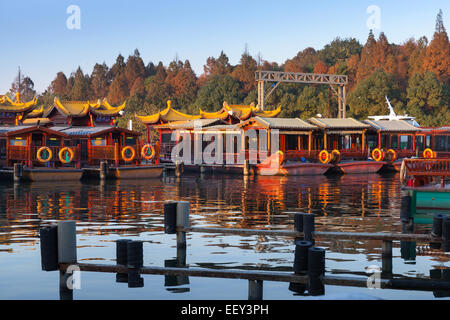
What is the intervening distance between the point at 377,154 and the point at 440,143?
24.1 ft

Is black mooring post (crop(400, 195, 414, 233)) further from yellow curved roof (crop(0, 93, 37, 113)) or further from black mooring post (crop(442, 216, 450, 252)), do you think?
yellow curved roof (crop(0, 93, 37, 113))

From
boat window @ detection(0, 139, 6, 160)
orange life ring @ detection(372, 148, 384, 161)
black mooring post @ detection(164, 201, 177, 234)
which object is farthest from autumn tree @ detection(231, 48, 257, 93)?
black mooring post @ detection(164, 201, 177, 234)

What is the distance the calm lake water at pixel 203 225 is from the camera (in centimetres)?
1132

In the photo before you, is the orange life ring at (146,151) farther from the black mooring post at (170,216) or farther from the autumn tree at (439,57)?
the autumn tree at (439,57)

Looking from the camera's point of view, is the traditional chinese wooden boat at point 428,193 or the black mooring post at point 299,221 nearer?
the black mooring post at point 299,221

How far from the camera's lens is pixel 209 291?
1107 cm

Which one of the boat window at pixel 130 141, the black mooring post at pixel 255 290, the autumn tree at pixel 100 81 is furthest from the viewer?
the autumn tree at pixel 100 81

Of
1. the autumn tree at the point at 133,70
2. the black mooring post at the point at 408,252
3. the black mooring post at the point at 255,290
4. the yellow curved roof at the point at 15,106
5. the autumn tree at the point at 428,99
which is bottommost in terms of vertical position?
the black mooring post at the point at 408,252

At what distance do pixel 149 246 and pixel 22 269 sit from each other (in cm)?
350

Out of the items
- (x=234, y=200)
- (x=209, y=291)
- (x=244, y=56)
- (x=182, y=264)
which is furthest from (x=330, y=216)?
(x=244, y=56)

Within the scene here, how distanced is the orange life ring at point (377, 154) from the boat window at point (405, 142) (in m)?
4.79

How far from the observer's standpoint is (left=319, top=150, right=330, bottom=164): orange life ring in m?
45.7

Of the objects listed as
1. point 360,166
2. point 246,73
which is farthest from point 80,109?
point 246,73

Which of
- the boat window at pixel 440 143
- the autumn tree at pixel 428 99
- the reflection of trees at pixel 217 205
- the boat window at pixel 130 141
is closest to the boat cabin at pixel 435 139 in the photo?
the boat window at pixel 440 143
